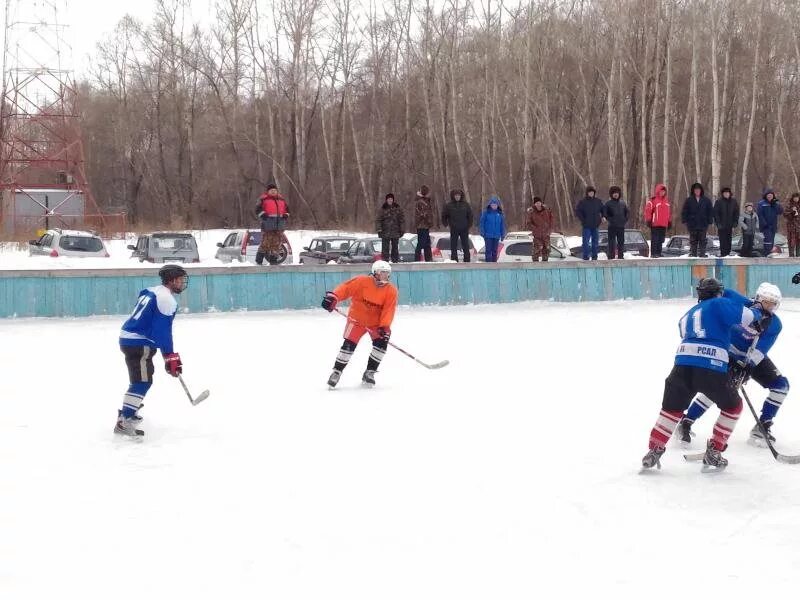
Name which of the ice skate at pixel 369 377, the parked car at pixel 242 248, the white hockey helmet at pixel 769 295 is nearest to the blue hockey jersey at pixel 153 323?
the ice skate at pixel 369 377

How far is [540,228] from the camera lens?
65.9 feet

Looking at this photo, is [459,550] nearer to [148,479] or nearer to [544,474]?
[544,474]

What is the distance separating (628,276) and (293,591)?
53.0ft

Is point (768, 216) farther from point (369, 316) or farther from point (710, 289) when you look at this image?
point (710, 289)

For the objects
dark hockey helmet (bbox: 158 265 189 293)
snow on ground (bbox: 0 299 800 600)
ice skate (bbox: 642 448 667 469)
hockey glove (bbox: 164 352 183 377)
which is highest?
dark hockey helmet (bbox: 158 265 189 293)

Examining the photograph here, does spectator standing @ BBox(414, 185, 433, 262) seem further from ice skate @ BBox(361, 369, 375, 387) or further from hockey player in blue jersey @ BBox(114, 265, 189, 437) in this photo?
A: hockey player in blue jersey @ BBox(114, 265, 189, 437)

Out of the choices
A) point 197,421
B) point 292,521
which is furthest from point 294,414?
point 292,521

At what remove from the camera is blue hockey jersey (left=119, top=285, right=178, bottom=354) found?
323 inches

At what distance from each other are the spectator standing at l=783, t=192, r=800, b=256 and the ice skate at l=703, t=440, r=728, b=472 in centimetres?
1530

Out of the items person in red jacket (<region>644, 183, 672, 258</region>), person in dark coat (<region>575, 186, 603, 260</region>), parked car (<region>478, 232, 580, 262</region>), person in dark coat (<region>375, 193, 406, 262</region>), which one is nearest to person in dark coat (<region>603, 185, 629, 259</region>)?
person in dark coat (<region>575, 186, 603, 260</region>)

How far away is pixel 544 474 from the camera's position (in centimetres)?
714

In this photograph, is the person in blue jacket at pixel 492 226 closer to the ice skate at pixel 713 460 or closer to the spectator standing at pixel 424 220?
the spectator standing at pixel 424 220

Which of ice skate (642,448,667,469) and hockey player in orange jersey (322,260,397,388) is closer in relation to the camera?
ice skate (642,448,667,469)

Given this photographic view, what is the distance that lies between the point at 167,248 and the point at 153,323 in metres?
16.5
